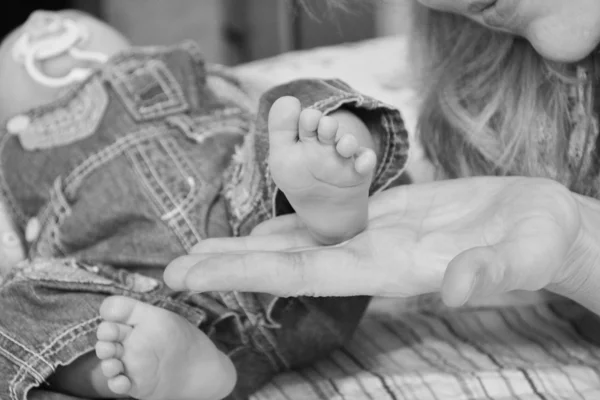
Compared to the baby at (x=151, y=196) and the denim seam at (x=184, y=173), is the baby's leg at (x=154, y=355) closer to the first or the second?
the baby at (x=151, y=196)

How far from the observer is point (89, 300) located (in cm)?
71

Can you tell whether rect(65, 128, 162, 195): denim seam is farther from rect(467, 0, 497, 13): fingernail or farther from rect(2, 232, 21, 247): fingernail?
rect(467, 0, 497, 13): fingernail

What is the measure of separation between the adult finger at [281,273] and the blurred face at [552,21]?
0.26 meters

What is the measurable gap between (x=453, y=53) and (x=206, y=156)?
11.8 inches

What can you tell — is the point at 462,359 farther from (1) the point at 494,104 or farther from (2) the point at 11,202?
(2) the point at 11,202

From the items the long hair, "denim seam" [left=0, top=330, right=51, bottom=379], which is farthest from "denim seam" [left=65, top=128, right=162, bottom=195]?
the long hair

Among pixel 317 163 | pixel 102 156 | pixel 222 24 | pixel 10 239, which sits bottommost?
pixel 222 24

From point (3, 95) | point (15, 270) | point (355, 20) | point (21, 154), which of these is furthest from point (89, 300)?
point (355, 20)

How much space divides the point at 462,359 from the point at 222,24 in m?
1.60

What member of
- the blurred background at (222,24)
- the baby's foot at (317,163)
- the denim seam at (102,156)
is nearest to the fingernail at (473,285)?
the baby's foot at (317,163)

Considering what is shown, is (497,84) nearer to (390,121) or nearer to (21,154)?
(390,121)

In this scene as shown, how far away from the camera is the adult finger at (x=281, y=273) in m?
0.59

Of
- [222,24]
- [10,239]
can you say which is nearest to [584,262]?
[10,239]

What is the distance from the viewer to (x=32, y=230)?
2.88 feet
